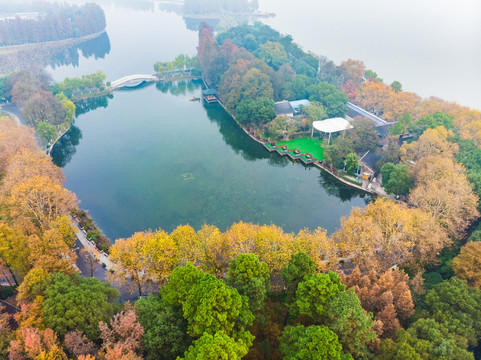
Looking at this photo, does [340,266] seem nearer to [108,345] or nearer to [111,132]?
[108,345]

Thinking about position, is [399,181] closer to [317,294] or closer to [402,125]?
[402,125]

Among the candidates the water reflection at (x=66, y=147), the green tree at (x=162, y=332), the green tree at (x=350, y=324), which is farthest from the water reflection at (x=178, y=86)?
the green tree at (x=350, y=324)

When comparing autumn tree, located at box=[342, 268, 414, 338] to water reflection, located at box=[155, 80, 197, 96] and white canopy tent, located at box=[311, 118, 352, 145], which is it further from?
water reflection, located at box=[155, 80, 197, 96]

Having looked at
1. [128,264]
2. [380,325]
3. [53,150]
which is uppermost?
[380,325]

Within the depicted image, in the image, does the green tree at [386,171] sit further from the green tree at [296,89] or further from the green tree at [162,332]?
the green tree at [162,332]

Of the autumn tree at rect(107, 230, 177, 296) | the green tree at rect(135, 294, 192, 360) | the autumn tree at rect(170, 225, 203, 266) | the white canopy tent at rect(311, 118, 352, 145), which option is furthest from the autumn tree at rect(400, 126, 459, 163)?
the green tree at rect(135, 294, 192, 360)

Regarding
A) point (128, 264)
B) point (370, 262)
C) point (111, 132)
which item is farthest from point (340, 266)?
point (111, 132)
